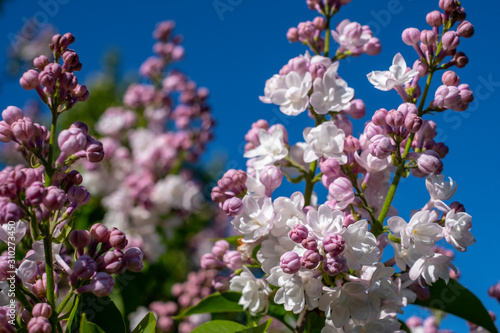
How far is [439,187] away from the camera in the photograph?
140cm

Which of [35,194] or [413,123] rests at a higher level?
[413,123]

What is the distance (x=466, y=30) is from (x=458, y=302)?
30.1 inches

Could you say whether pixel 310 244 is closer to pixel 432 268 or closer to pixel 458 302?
pixel 432 268

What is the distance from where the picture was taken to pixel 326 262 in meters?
1.24

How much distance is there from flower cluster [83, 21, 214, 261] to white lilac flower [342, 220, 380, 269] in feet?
7.56

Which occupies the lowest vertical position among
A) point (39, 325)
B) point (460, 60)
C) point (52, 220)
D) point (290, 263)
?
point (39, 325)

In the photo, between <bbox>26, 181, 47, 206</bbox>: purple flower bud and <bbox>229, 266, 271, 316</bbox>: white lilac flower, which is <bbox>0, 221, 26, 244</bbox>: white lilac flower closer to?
<bbox>26, 181, 47, 206</bbox>: purple flower bud

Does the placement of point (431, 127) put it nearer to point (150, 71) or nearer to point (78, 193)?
point (78, 193)

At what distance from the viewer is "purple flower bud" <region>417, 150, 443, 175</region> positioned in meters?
1.35

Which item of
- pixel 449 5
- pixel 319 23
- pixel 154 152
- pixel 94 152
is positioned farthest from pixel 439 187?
pixel 154 152

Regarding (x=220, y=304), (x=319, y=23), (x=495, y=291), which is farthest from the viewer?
(x=495, y=291)

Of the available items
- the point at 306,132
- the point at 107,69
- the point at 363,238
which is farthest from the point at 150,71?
the point at 107,69

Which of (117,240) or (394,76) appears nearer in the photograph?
(117,240)

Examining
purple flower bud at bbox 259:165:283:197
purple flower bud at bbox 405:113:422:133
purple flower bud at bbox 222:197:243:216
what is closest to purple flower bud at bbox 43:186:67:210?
purple flower bud at bbox 222:197:243:216
